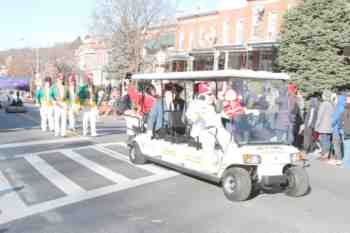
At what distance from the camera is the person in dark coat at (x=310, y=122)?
11.7m

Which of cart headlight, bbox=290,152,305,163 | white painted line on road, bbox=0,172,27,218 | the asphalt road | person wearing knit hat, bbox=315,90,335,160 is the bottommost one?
the asphalt road

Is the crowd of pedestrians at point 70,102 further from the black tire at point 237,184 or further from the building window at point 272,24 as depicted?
the building window at point 272,24

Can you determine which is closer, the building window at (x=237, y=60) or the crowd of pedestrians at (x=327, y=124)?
the crowd of pedestrians at (x=327, y=124)

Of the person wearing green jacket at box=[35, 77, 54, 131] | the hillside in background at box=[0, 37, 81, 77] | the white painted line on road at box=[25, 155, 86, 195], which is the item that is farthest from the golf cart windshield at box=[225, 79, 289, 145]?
the hillside in background at box=[0, 37, 81, 77]

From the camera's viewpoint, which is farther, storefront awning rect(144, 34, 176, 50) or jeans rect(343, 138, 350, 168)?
storefront awning rect(144, 34, 176, 50)

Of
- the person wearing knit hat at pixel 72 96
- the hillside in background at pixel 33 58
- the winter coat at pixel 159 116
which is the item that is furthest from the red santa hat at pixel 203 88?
the hillside in background at pixel 33 58

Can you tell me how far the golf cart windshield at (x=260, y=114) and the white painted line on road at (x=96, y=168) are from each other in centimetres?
249

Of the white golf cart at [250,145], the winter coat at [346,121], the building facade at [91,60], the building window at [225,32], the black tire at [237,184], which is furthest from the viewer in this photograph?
the building facade at [91,60]

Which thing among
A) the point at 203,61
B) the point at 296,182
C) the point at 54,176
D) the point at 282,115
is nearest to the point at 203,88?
the point at 282,115

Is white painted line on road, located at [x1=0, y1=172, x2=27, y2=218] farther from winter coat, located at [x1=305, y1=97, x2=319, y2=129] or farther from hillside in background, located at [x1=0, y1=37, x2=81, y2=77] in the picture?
hillside in background, located at [x1=0, y1=37, x2=81, y2=77]

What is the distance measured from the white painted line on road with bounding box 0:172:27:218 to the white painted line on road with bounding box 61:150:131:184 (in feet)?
6.16

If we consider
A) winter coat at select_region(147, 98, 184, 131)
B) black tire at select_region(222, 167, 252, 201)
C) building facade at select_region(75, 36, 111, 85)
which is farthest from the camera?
building facade at select_region(75, 36, 111, 85)

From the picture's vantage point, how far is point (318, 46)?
1549 cm

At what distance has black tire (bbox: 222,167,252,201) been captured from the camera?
22.1 feet
